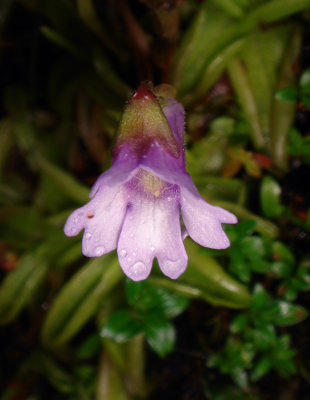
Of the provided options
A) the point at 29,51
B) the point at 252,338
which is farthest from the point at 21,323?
the point at 29,51

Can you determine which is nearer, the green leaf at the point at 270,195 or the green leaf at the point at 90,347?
the green leaf at the point at 270,195

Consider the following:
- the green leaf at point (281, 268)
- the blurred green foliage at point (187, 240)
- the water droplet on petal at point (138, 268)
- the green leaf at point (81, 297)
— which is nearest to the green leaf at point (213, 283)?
the blurred green foliage at point (187, 240)

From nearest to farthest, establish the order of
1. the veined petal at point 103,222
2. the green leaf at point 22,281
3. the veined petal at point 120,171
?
the veined petal at point 120,171, the veined petal at point 103,222, the green leaf at point 22,281

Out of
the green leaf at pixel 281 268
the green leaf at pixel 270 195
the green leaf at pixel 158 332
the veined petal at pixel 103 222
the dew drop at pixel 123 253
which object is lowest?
the green leaf at pixel 281 268

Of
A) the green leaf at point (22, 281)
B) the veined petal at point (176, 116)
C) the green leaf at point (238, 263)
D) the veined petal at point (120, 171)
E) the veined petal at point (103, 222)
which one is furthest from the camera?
the green leaf at point (22, 281)

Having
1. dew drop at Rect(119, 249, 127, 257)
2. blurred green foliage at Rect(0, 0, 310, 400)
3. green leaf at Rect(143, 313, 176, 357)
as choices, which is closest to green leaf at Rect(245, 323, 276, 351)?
blurred green foliage at Rect(0, 0, 310, 400)

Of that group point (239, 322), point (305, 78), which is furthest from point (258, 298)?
point (305, 78)

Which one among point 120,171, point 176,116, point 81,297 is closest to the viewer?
point 120,171

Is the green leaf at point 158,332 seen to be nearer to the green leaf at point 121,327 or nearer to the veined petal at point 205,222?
the green leaf at point 121,327

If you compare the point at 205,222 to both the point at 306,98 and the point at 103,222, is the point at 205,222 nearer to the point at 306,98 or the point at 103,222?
the point at 103,222
